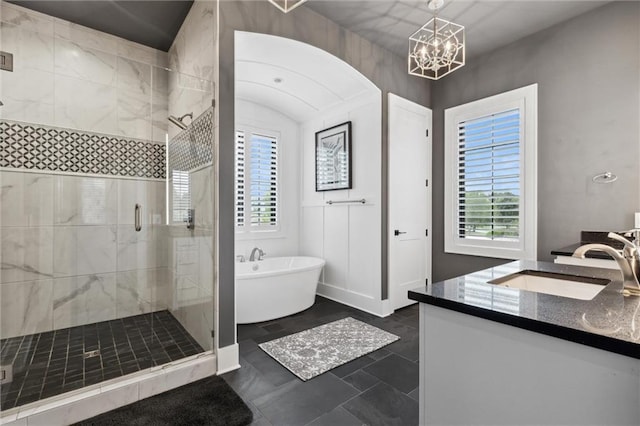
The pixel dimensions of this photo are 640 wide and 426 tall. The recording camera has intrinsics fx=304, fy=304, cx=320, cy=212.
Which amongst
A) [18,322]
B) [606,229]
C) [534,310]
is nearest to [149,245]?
[18,322]

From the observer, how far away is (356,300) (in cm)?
365

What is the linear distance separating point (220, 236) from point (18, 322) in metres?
1.80

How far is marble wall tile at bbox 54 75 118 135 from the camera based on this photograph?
2.69 m

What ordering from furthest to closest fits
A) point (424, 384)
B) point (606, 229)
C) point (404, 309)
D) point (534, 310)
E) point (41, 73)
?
point (404, 309) < point (606, 229) < point (41, 73) < point (424, 384) < point (534, 310)

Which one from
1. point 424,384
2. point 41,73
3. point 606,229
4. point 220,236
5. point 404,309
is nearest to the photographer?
point 424,384

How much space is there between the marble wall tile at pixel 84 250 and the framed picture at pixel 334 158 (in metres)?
2.44

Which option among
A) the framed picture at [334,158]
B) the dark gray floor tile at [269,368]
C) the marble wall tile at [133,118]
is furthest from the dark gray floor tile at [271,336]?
the marble wall tile at [133,118]

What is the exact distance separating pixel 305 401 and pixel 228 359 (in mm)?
716

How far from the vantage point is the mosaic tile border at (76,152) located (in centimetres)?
247

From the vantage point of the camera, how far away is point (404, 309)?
143 inches

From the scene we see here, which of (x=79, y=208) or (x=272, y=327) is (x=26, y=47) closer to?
(x=79, y=208)

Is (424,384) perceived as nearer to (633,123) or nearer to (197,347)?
(197,347)

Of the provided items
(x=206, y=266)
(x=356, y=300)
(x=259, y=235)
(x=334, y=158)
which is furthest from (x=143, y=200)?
(x=356, y=300)

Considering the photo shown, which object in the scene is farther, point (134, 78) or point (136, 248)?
point (136, 248)
